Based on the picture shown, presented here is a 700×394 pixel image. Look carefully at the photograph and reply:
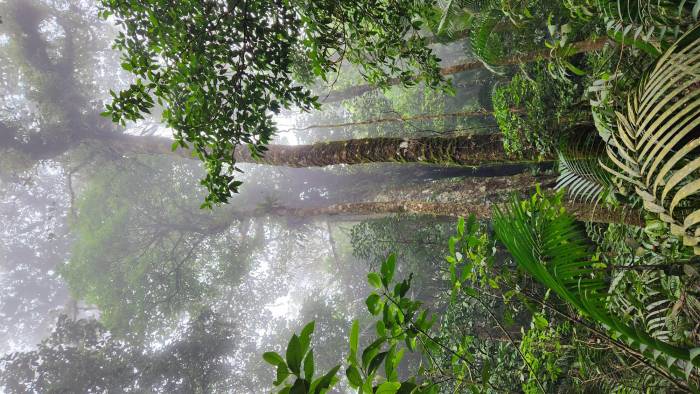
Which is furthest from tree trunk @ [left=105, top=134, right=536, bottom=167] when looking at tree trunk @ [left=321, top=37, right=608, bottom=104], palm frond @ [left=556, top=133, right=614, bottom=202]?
palm frond @ [left=556, top=133, right=614, bottom=202]

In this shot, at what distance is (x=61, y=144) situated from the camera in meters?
13.3

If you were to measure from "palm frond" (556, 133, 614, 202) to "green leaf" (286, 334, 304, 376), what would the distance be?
1.73m

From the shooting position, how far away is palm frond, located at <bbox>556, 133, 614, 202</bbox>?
2098 millimetres

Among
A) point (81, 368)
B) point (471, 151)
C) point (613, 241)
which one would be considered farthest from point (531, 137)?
point (81, 368)

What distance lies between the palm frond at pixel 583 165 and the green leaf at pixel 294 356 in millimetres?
1729

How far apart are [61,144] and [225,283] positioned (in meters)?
7.13

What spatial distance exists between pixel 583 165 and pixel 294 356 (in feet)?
6.41

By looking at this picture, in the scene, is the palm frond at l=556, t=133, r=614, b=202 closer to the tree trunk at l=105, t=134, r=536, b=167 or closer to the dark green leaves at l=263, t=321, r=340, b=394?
the tree trunk at l=105, t=134, r=536, b=167

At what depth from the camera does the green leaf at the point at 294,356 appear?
37.4 inches

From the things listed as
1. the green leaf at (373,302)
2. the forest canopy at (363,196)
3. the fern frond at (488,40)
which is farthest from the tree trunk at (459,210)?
the fern frond at (488,40)

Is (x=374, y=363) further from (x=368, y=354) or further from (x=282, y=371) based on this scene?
(x=282, y=371)

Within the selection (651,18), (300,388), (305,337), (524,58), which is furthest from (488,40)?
(300,388)

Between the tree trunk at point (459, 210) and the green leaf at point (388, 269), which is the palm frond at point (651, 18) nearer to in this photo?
the tree trunk at point (459, 210)

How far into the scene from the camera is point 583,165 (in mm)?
2191
